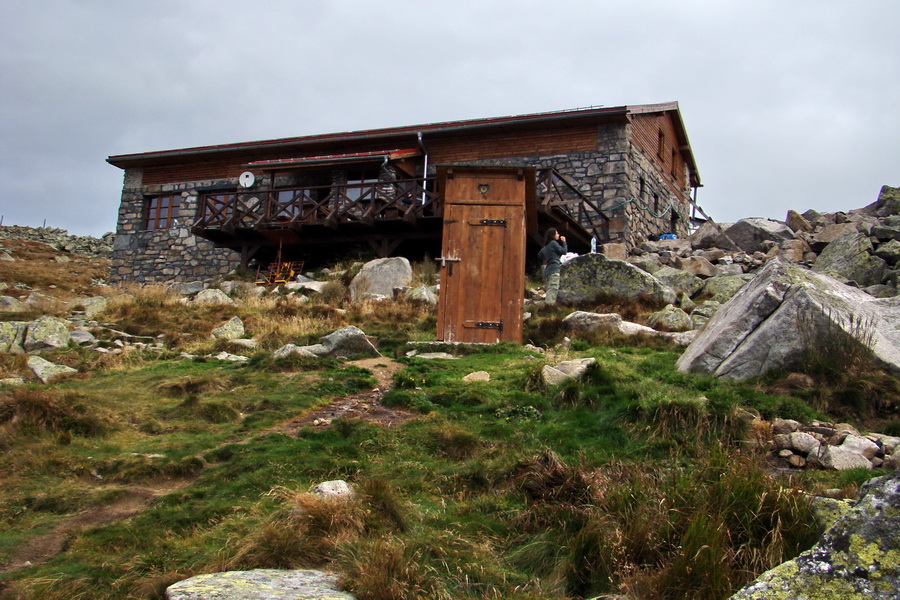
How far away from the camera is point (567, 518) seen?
189 inches

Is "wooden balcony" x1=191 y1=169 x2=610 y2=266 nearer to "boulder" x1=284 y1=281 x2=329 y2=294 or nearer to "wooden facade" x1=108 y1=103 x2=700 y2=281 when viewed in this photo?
"wooden facade" x1=108 y1=103 x2=700 y2=281

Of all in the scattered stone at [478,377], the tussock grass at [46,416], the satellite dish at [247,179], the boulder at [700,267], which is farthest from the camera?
the satellite dish at [247,179]

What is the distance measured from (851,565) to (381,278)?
14543 mm

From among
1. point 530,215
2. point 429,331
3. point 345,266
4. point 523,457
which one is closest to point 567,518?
point 523,457

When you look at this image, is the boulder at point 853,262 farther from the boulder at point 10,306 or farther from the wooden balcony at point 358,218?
the boulder at point 10,306

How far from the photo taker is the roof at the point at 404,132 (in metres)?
21.7

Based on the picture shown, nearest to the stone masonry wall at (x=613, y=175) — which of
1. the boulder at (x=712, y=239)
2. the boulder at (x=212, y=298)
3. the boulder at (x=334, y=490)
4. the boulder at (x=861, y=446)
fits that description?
the boulder at (x=712, y=239)

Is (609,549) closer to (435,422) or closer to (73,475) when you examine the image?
(435,422)

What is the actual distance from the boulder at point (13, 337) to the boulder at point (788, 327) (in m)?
9.19

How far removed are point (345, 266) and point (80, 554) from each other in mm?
15456

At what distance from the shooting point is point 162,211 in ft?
85.7

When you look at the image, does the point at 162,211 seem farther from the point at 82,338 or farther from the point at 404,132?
the point at 82,338

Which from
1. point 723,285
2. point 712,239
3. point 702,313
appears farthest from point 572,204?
point 702,313

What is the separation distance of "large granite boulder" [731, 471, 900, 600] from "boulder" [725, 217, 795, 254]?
17.1 m
